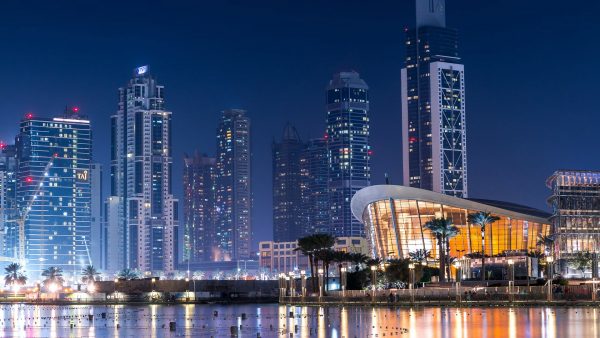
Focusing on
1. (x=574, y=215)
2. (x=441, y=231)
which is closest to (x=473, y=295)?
(x=441, y=231)

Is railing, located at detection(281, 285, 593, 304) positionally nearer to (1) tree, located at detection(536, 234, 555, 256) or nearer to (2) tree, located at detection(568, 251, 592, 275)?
(2) tree, located at detection(568, 251, 592, 275)

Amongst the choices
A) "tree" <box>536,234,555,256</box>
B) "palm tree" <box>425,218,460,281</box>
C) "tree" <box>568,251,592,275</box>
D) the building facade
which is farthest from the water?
"tree" <box>536,234,555,256</box>

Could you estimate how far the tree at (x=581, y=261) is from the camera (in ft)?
578

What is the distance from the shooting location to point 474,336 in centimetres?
6969

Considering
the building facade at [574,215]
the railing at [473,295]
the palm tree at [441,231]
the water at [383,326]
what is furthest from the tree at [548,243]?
the water at [383,326]

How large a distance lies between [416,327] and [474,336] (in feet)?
37.7

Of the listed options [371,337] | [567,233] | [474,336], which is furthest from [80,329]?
[567,233]

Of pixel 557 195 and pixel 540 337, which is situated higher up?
pixel 557 195

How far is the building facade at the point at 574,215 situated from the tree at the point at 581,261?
7.06ft

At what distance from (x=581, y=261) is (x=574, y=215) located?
37.3ft

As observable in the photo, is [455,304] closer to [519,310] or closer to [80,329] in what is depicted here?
[519,310]

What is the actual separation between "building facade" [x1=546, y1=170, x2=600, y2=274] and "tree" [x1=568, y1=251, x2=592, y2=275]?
7.06 ft

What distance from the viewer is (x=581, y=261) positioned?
17725cm

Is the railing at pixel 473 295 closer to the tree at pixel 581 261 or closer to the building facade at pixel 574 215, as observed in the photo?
the tree at pixel 581 261
